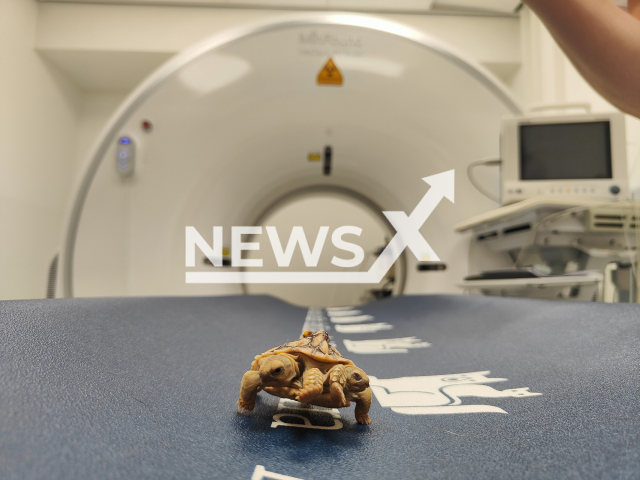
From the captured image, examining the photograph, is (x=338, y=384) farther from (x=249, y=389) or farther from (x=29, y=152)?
(x=29, y=152)

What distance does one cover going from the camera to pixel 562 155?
2189mm

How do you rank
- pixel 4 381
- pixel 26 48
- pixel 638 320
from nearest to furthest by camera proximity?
pixel 4 381 < pixel 638 320 < pixel 26 48

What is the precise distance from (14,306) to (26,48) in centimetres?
327

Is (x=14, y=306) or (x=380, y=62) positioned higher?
(x=380, y=62)

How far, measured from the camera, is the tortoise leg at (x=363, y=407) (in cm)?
56

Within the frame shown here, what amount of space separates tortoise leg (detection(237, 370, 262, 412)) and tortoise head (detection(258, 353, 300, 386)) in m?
0.01

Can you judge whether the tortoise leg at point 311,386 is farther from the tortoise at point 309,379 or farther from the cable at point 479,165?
the cable at point 479,165

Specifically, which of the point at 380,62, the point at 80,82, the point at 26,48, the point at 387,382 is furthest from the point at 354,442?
the point at 80,82

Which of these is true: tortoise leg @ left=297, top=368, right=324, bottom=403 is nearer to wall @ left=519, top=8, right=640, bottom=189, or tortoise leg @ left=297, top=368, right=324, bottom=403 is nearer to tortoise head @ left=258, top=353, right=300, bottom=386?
tortoise head @ left=258, top=353, right=300, bottom=386

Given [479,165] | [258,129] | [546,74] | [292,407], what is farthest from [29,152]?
[546,74]

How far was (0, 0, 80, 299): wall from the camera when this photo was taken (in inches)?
118

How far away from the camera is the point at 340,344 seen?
4.25 ft

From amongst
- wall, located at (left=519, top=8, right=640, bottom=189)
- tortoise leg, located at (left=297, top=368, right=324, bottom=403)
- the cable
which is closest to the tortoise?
tortoise leg, located at (left=297, top=368, right=324, bottom=403)

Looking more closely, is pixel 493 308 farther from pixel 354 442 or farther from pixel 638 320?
pixel 354 442
